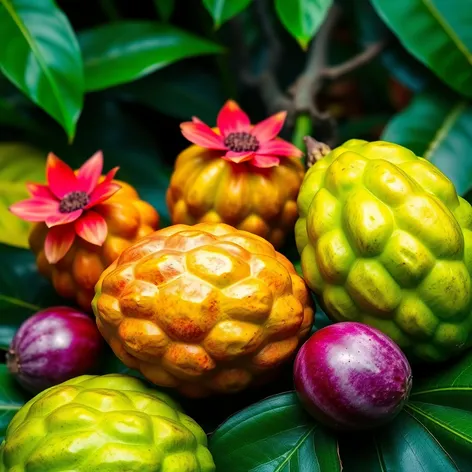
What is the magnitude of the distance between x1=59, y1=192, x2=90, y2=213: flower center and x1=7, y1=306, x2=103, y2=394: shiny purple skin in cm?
13

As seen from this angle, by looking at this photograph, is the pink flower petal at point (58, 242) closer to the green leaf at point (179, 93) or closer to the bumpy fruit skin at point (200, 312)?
the bumpy fruit skin at point (200, 312)

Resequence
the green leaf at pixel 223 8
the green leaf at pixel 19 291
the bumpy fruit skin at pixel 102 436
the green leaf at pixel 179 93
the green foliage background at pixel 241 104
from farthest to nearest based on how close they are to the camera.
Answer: the green leaf at pixel 179 93
the green leaf at pixel 223 8
the green leaf at pixel 19 291
the green foliage background at pixel 241 104
the bumpy fruit skin at pixel 102 436

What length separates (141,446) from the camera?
0.59 m

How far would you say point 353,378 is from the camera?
24.7 inches

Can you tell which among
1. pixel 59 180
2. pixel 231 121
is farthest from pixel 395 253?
pixel 59 180

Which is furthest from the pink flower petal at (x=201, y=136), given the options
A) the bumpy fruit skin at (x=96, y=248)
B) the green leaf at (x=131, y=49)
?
the green leaf at (x=131, y=49)

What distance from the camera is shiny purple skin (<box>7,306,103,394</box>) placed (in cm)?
77

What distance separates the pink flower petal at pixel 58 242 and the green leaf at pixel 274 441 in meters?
0.28

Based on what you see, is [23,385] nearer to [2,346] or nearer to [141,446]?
[2,346]

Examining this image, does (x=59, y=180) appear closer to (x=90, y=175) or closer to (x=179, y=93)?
(x=90, y=175)

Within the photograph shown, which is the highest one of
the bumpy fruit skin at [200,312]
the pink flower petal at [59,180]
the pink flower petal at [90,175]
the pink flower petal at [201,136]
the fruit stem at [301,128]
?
the pink flower petal at [201,136]

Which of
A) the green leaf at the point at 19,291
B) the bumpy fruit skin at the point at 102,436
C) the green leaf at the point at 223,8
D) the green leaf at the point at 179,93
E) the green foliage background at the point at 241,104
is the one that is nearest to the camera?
the bumpy fruit skin at the point at 102,436

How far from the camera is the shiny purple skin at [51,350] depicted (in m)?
0.77

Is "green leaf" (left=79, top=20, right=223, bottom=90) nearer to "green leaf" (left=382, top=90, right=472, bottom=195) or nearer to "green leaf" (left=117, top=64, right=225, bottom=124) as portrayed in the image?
"green leaf" (left=117, top=64, right=225, bottom=124)
